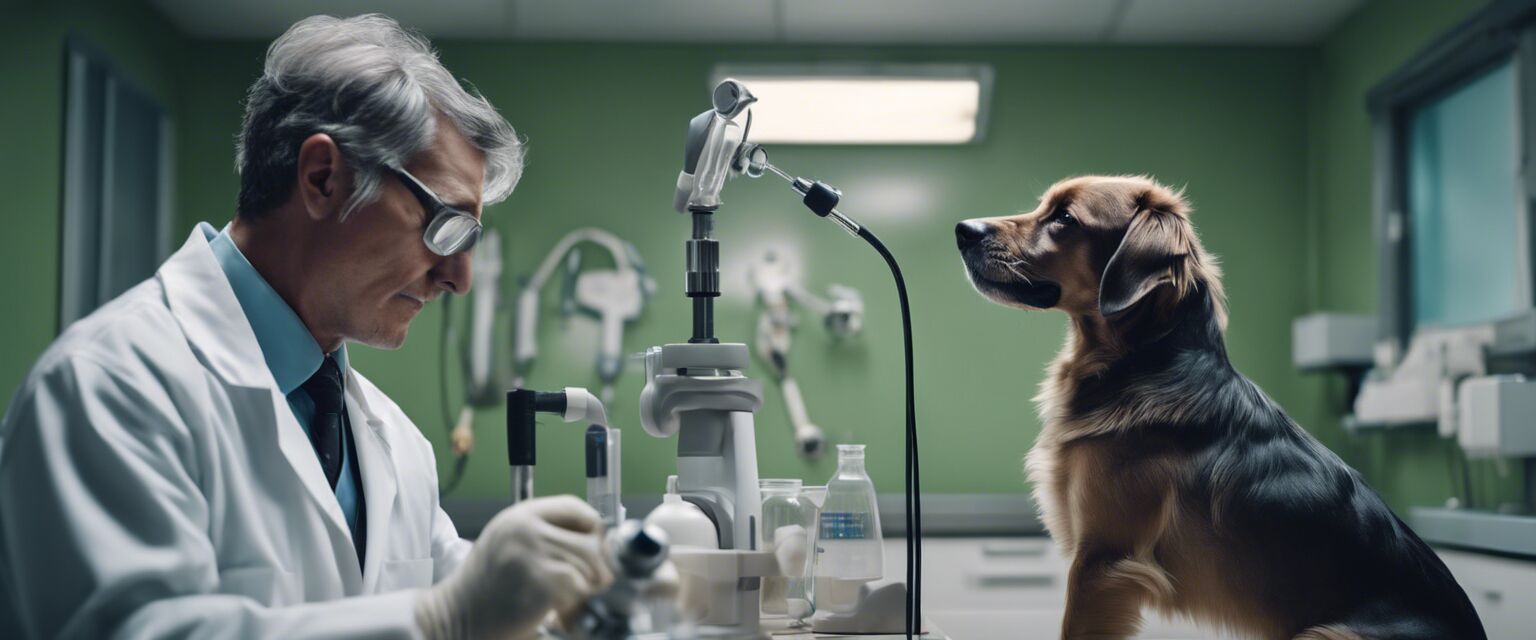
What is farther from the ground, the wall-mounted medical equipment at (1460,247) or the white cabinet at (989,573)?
the wall-mounted medical equipment at (1460,247)

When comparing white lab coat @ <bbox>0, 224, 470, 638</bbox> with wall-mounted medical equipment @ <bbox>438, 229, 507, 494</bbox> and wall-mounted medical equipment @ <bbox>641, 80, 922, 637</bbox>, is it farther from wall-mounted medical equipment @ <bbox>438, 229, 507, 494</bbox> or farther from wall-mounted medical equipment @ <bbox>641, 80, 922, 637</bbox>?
wall-mounted medical equipment @ <bbox>438, 229, 507, 494</bbox>

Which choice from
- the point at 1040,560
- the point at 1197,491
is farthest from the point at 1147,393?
the point at 1040,560

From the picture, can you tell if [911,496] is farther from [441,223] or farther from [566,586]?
[441,223]

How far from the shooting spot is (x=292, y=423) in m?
1.12

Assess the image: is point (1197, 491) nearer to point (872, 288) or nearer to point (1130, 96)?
point (872, 288)

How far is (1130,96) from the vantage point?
3.61 m

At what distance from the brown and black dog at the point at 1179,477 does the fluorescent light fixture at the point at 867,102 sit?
2.08 metres

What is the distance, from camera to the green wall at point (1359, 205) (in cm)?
299

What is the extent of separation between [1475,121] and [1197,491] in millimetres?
2547

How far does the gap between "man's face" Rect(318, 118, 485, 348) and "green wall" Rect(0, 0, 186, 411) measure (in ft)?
6.08

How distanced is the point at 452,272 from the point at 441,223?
0.33ft

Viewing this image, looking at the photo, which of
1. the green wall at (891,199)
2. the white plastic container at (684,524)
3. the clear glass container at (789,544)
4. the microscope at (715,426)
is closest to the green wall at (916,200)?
the green wall at (891,199)

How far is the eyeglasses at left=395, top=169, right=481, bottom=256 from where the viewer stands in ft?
3.90

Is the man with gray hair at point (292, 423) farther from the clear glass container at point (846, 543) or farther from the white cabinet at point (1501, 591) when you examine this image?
the white cabinet at point (1501, 591)
